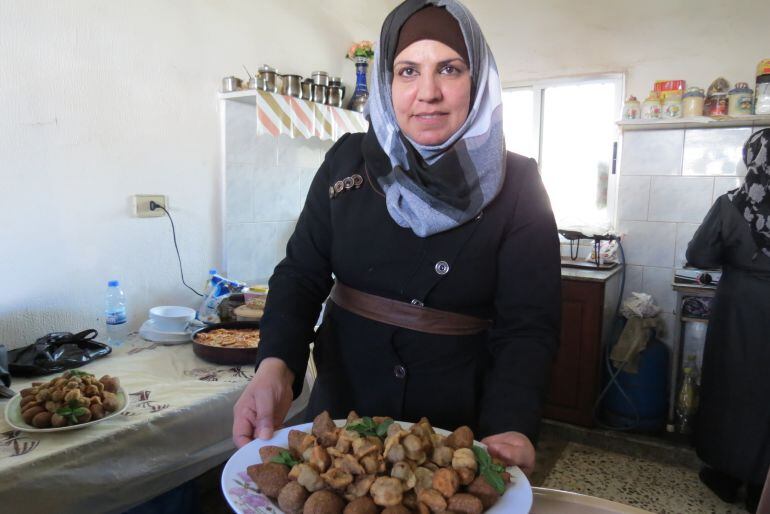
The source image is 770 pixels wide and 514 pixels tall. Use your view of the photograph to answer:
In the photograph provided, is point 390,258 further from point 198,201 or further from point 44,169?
point 198,201

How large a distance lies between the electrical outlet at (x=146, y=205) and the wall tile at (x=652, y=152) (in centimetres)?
258

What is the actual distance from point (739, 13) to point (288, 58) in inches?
96.4

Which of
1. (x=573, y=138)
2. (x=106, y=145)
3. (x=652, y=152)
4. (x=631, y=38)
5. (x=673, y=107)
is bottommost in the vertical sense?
(x=106, y=145)

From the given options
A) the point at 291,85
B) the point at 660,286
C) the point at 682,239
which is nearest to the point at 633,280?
the point at 660,286

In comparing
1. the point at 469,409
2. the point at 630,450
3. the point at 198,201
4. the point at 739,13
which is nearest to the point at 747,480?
the point at 630,450

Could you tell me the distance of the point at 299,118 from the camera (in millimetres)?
2842

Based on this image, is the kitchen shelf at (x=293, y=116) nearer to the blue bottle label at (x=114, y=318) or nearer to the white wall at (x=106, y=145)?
the white wall at (x=106, y=145)

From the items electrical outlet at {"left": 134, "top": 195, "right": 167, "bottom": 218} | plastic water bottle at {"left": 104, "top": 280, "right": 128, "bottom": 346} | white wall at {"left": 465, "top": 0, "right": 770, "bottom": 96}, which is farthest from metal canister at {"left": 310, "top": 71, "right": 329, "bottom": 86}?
plastic water bottle at {"left": 104, "top": 280, "right": 128, "bottom": 346}

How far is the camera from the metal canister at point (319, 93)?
3045 mm

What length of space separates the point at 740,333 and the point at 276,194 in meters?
2.29

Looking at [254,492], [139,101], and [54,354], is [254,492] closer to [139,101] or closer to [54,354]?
[54,354]

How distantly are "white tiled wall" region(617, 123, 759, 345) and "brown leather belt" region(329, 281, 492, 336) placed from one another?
268 cm

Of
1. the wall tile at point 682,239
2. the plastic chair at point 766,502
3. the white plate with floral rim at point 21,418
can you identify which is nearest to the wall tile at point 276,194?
the white plate with floral rim at point 21,418

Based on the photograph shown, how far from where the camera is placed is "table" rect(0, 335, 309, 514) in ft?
4.07
